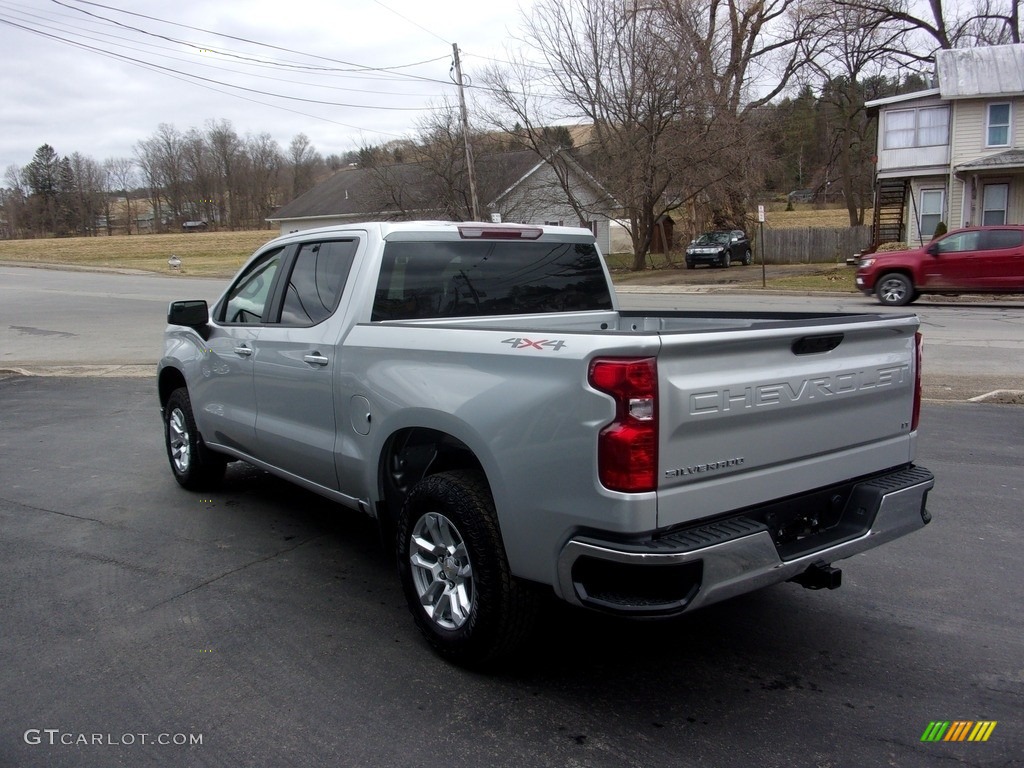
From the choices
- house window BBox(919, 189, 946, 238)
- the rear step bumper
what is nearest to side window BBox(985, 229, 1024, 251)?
house window BBox(919, 189, 946, 238)

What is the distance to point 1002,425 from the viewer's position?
26.7 feet

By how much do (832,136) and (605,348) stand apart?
6478cm

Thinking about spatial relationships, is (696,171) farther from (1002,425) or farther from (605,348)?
(605,348)

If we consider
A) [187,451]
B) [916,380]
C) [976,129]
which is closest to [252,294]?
[187,451]

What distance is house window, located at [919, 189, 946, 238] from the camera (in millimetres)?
34031

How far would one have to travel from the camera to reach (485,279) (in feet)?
15.8

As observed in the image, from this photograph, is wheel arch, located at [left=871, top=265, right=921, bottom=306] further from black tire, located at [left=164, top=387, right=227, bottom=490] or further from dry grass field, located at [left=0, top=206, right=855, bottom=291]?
black tire, located at [left=164, top=387, right=227, bottom=490]

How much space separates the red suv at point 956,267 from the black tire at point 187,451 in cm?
1851

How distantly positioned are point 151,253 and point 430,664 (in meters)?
63.7

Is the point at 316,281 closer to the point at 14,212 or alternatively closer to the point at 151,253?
the point at 151,253

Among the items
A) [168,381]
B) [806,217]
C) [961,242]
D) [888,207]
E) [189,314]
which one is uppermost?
[806,217]

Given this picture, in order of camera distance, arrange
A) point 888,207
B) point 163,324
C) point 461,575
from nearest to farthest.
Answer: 1. point 461,575
2. point 163,324
3. point 888,207

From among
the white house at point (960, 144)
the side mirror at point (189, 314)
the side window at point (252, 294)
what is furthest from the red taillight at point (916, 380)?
the white house at point (960, 144)

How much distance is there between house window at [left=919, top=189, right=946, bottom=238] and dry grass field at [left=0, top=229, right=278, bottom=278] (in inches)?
1212
